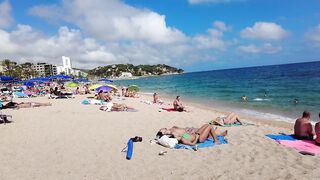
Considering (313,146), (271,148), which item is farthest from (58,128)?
(313,146)

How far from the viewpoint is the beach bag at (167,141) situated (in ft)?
24.2

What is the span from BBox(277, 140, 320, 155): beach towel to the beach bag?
3.08 meters

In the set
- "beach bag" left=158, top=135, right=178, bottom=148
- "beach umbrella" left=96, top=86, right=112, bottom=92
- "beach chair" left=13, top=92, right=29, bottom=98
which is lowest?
"beach bag" left=158, top=135, right=178, bottom=148

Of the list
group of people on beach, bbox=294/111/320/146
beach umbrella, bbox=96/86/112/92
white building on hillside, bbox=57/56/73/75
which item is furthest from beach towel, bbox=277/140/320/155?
white building on hillside, bbox=57/56/73/75

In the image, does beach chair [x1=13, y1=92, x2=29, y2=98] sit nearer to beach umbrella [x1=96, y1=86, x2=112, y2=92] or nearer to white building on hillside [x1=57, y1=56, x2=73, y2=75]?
beach umbrella [x1=96, y1=86, x2=112, y2=92]

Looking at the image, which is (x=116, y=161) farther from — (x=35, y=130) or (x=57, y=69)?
(x=57, y=69)

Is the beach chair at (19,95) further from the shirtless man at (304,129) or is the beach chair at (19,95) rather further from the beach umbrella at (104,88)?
the shirtless man at (304,129)

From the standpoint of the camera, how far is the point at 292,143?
7664mm

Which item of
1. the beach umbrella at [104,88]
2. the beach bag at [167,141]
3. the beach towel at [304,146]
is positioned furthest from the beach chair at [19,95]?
the beach towel at [304,146]

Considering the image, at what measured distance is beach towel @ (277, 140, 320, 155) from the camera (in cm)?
688

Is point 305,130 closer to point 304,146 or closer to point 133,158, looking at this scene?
point 304,146

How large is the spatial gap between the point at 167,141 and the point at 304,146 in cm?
371

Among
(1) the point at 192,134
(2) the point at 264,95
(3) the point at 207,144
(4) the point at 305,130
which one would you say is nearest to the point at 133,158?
(1) the point at 192,134

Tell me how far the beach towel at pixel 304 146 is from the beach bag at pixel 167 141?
3.08m
